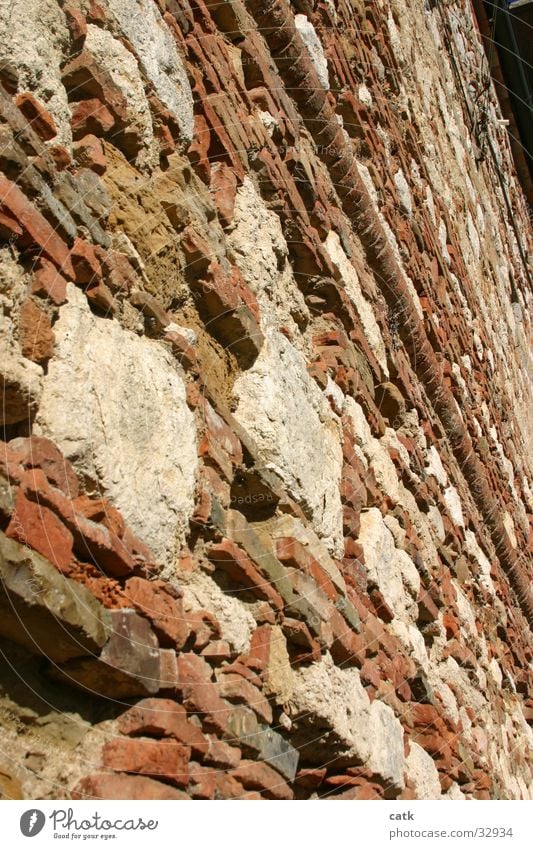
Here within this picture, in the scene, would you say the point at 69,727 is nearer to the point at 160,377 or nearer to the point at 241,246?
the point at 160,377

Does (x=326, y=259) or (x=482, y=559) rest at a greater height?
(x=326, y=259)

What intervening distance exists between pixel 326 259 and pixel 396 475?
2.64 feet

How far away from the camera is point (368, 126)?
11.8 feet

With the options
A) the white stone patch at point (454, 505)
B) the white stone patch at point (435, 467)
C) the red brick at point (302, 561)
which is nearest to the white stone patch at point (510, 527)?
the white stone patch at point (454, 505)

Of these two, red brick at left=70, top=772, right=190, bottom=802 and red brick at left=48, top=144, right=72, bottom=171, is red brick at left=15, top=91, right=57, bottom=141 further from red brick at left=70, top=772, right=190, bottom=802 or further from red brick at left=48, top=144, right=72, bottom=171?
red brick at left=70, top=772, right=190, bottom=802

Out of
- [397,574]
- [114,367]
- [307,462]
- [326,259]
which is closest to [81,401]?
[114,367]

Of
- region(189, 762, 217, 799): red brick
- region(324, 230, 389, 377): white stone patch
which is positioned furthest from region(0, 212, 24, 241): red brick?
region(324, 230, 389, 377): white stone patch

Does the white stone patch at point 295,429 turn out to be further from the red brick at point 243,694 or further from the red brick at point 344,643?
the red brick at point 243,694

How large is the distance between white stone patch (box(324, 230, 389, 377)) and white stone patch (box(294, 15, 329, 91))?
2.01ft

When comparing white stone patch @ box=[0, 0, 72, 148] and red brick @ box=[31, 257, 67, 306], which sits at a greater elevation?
white stone patch @ box=[0, 0, 72, 148]

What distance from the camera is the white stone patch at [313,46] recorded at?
3045mm

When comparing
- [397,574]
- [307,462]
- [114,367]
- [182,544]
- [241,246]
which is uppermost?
[114,367]

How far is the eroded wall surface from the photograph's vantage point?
1.29 meters

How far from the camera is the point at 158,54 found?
1.90 metres
